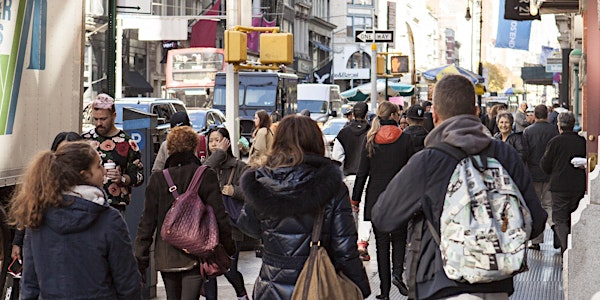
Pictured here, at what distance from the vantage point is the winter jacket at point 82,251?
536 cm

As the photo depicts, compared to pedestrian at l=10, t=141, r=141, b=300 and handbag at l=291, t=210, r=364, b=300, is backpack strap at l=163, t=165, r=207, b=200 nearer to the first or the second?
handbag at l=291, t=210, r=364, b=300

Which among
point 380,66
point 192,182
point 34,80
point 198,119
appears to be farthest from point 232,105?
point 380,66

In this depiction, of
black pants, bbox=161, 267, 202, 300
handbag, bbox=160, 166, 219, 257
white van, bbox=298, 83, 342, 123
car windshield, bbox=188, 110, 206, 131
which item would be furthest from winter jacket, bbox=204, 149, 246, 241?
white van, bbox=298, 83, 342, 123

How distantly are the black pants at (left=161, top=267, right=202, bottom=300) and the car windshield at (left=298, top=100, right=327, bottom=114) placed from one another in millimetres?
42929

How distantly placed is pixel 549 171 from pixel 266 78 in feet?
95.0

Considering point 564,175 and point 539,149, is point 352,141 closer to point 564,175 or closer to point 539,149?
point 539,149

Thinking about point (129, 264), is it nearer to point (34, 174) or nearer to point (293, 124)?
point (34, 174)

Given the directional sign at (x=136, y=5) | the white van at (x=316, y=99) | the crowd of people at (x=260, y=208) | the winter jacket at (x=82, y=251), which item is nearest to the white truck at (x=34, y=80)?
the crowd of people at (x=260, y=208)

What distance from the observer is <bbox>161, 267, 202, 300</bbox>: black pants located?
26.5ft

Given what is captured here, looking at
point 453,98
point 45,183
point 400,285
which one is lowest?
point 400,285

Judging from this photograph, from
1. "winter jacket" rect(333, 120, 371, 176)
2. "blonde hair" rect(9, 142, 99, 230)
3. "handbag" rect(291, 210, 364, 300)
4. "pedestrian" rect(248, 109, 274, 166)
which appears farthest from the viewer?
"winter jacket" rect(333, 120, 371, 176)

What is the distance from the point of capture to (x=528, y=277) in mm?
12484

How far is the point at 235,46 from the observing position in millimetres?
20562

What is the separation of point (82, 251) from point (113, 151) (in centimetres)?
360
